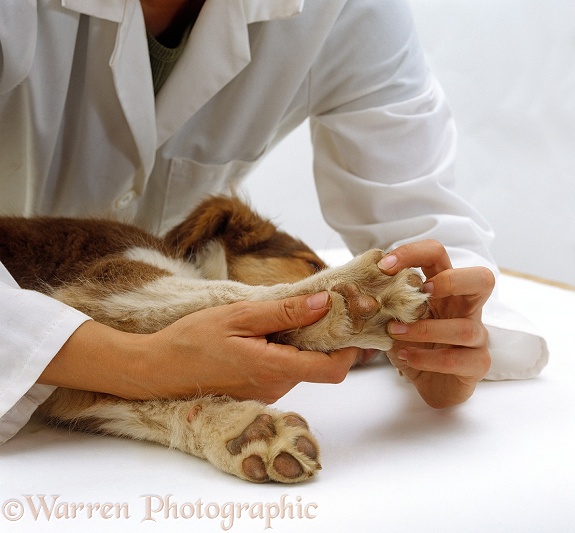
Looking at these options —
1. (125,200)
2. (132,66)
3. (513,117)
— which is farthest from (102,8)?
(513,117)

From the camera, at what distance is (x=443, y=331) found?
1382 mm

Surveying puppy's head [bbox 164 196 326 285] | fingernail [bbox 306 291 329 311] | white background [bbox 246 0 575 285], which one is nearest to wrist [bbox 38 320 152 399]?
fingernail [bbox 306 291 329 311]

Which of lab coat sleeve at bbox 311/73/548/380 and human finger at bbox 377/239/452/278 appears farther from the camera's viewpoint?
lab coat sleeve at bbox 311/73/548/380

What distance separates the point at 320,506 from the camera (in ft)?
3.71

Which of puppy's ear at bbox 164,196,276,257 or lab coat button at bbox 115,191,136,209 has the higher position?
puppy's ear at bbox 164,196,276,257

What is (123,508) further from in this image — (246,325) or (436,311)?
(436,311)

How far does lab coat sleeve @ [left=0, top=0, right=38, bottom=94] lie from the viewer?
63.3 inches

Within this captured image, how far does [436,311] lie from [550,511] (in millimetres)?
434

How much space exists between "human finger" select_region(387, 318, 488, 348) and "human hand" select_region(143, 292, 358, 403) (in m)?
0.08

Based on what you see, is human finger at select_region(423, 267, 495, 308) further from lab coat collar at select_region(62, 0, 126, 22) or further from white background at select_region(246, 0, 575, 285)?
white background at select_region(246, 0, 575, 285)

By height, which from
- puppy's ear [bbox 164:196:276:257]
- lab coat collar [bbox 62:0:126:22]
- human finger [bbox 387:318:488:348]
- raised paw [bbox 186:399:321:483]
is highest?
lab coat collar [bbox 62:0:126:22]

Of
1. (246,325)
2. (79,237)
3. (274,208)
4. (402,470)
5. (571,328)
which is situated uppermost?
(246,325)

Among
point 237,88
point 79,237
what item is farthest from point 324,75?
point 79,237

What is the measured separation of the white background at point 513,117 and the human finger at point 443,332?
2.21m
